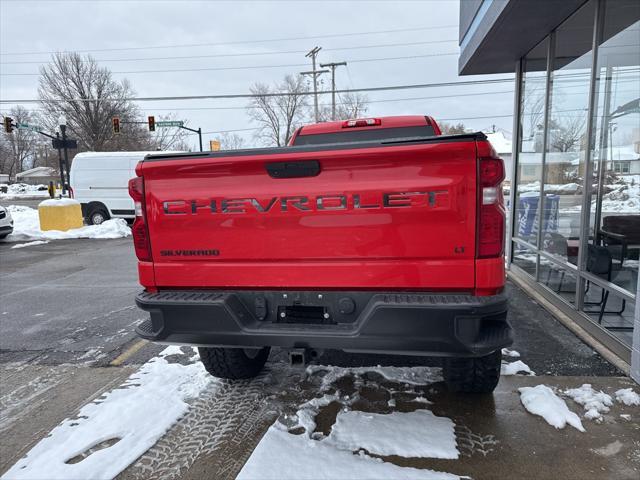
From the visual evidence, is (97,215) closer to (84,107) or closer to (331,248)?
(331,248)

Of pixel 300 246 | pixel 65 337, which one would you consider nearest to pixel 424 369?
pixel 300 246

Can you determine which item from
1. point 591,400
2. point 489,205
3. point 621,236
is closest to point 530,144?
point 621,236

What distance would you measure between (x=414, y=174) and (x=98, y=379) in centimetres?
327

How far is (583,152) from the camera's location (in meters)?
5.37

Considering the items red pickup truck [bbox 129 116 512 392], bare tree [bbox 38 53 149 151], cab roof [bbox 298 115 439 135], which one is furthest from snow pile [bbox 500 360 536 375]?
bare tree [bbox 38 53 149 151]

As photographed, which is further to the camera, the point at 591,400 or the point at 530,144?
the point at 530,144

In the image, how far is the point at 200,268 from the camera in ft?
9.52

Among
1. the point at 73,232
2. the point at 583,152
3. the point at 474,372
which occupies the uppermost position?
the point at 583,152

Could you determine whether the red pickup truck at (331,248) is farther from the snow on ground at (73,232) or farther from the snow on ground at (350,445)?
the snow on ground at (73,232)

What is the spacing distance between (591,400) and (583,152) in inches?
128

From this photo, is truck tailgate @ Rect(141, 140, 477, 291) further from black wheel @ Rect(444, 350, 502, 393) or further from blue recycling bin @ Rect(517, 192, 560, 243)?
blue recycling bin @ Rect(517, 192, 560, 243)

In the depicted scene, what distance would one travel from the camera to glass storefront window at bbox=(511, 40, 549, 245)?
6.68m

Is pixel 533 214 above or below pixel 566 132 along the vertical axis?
below

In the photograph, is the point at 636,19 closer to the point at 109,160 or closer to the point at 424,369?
the point at 424,369
